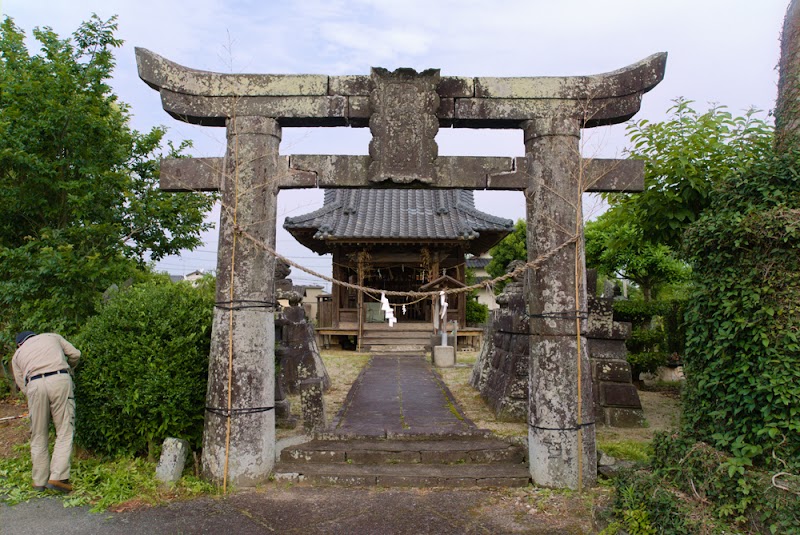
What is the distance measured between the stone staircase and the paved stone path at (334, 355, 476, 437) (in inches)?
10.3

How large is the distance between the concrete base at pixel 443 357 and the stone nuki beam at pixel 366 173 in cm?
948

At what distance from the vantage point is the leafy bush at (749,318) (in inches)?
138

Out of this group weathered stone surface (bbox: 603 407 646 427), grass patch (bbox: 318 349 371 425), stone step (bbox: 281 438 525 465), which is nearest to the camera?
stone step (bbox: 281 438 525 465)

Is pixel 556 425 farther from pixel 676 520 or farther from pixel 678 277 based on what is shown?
pixel 678 277

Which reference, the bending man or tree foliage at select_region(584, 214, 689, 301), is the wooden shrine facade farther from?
the bending man

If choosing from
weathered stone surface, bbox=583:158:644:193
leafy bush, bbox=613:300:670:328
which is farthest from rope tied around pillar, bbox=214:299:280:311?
leafy bush, bbox=613:300:670:328

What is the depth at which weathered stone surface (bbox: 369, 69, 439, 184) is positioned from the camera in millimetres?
5656

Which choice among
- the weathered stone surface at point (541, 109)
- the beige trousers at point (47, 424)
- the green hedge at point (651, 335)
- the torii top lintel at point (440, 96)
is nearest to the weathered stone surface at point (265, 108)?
the torii top lintel at point (440, 96)

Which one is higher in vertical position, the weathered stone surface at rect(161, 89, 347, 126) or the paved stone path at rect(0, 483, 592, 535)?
the weathered stone surface at rect(161, 89, 347, 126)

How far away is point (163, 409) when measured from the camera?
18.2ft

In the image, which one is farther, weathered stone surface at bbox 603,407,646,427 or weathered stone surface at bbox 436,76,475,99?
weathered stone surface at bbox 603,407,646,427

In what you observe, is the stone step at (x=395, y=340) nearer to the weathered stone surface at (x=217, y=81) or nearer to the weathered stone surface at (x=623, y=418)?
the weathered stone surface at (x=623, y=418)

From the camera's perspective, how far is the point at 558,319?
5469 mm

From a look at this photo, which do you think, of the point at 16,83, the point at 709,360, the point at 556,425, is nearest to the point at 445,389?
the point at 556,425
